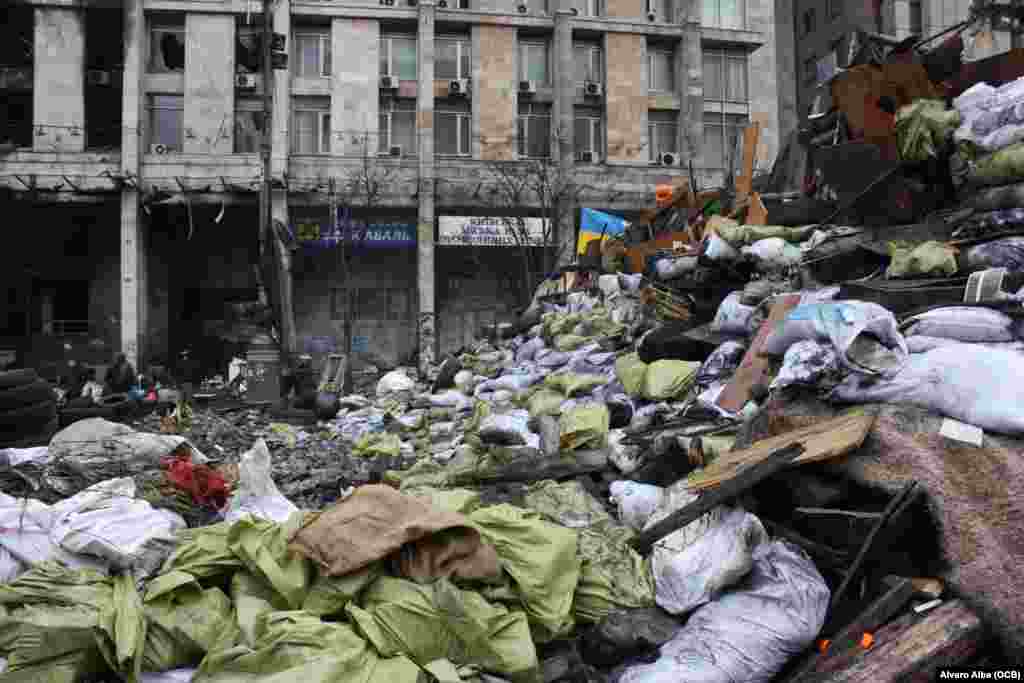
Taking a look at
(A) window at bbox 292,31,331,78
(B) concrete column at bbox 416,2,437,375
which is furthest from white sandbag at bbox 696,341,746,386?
(A) window at bbox 292,31,331,78

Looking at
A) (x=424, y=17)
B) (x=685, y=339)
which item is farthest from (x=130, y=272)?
(x=685, y=339)

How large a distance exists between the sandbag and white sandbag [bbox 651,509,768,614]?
2.47 meters

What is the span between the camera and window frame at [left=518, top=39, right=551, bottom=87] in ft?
65.8

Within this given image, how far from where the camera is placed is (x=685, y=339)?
18.5 ft

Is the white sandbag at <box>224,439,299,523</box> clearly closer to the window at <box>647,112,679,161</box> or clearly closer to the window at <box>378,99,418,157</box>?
the window at <box>378,99,418,157</box>

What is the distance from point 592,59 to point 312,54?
853cm

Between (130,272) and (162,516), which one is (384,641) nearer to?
(162,516)

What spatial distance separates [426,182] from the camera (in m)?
18.7

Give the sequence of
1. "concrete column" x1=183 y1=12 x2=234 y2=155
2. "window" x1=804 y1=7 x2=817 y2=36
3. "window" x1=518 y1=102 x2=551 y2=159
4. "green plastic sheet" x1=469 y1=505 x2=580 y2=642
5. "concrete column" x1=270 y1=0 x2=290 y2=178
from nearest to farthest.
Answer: "green plastic sheet" x1=469 y1=505 x2=580 y2=642 → "concrete column" x1=270 y1=0 x2=290 y2=178 → "concrete column" x1=183 y1=12 x2=234 y2=155 → "window" x1=518 y1=102 x2=551 y2=159 → "window" x1=804 y1=7 x2=817 y2=36

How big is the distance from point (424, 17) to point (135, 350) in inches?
493

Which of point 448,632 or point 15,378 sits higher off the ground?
point 15,378

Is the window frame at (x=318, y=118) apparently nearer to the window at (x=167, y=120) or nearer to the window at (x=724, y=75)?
the window at (x=167, y=120)

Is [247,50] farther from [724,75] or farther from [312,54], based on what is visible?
[724,75]

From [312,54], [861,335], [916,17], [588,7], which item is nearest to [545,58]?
[588,7]
